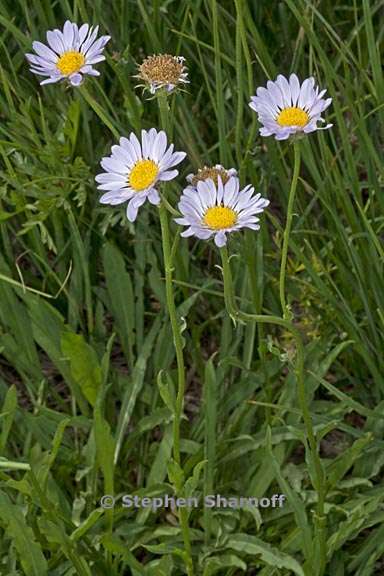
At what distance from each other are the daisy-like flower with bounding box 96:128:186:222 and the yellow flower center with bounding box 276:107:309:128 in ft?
0.40

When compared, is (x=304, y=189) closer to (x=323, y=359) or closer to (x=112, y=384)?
(x=323, y=359)

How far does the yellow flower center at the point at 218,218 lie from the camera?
99cm

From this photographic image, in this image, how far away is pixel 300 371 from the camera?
1.07m

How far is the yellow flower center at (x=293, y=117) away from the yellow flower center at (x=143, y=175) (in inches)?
5.7

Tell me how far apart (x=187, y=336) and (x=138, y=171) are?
0.70 metres

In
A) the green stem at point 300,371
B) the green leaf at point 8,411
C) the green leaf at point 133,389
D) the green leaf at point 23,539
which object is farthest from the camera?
the green leaf at point 133,389

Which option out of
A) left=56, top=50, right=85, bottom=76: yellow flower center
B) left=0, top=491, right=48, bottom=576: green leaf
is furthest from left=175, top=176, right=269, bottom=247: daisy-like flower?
left=0, top=491, right=48, bottom=576: green leaf

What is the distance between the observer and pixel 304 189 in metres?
1.73

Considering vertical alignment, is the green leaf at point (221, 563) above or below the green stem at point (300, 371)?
below

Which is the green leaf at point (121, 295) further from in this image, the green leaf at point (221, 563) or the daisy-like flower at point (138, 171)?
the daisy-like flower at point (138, 171)

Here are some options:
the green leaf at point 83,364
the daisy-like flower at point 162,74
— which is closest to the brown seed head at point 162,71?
the daisy-like flower at point 162,74

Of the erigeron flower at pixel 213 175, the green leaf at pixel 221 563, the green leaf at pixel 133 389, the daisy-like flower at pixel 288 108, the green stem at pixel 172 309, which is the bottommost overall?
the green leaf at pixel 221 563

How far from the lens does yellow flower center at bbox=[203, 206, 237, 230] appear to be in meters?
0.99

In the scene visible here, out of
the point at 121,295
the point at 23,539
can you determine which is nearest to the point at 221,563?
the point at 23,539
